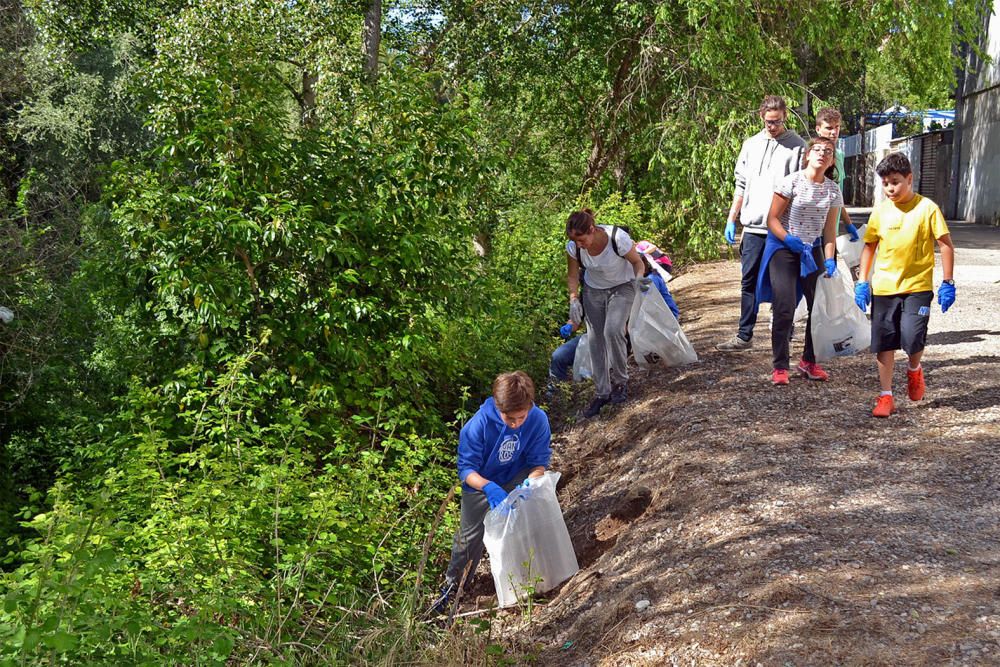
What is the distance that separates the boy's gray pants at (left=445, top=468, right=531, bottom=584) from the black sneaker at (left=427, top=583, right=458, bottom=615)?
0.16 ft

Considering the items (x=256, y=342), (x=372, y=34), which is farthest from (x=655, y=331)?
(x=372, y=34)

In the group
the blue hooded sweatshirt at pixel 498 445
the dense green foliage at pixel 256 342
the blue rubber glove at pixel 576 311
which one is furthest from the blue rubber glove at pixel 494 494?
the blue rubber glove at pixel 576 311

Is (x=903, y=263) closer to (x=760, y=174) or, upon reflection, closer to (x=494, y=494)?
(x=760, y=174)

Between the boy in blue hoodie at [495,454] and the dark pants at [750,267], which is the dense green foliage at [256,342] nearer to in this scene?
the boy in blue hoodie at [495,454]

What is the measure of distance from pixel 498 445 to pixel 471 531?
55cm

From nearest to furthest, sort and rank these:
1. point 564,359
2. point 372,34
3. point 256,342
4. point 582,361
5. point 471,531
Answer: point 471,531 → point 256,342 → point 582,361 → point 564,359 → point 372,34

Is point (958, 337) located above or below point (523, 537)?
above

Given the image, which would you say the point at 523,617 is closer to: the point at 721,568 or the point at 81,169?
the point at 721,568

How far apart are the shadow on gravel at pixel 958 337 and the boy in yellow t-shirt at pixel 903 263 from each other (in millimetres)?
2593

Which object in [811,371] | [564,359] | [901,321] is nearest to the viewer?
[901,321]

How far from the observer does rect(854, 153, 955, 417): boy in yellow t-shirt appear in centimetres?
577

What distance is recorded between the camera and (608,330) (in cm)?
683

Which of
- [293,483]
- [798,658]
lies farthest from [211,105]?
[798,658]

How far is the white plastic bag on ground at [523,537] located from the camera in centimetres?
469
